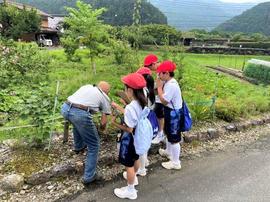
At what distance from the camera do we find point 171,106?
481cm

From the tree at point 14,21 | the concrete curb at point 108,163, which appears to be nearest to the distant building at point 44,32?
the tree at point 14,21

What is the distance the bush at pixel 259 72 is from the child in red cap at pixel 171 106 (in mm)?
13038

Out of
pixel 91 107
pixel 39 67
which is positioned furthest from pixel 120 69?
pixel 91 107

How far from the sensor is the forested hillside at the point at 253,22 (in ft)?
210

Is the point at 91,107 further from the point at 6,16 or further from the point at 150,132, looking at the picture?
the point at 6,16

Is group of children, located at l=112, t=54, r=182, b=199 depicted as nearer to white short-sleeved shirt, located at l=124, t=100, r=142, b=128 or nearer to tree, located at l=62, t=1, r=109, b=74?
white short-sleeved shirt, located at l=124, t=100, r=142, b=128

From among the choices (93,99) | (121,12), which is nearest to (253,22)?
(121,12)

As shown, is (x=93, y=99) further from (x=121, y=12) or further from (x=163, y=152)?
(x=121, y=12)

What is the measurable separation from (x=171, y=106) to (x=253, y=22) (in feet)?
224

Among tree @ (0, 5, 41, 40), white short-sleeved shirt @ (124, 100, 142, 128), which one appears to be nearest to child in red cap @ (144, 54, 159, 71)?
white short-sleeved shirt @ (124, 100, 142, 128)

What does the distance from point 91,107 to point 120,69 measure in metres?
6.48

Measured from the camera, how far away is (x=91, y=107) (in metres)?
4.11

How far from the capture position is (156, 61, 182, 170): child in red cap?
4.64 m

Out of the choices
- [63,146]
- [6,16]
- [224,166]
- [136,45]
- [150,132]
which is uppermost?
[6,16]
